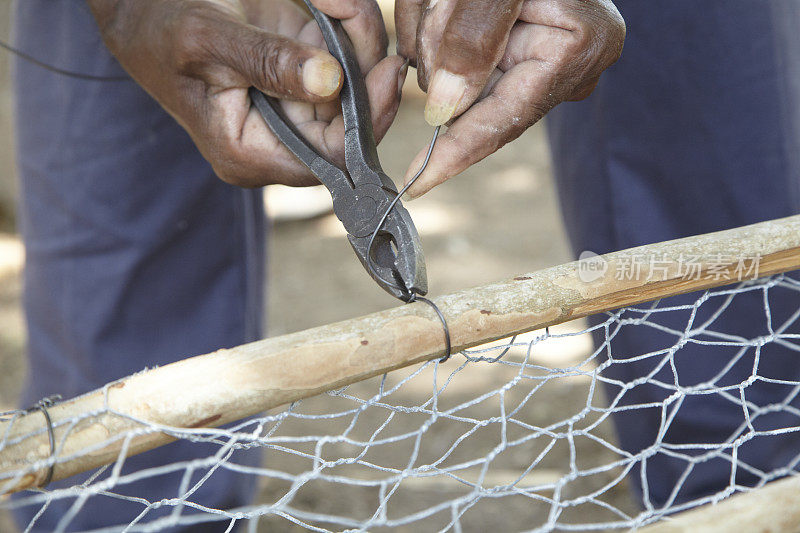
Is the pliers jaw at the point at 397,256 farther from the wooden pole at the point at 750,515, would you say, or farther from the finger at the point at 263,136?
the wooden pole at the point at 750,515

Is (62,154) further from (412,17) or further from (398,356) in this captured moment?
(398,356)

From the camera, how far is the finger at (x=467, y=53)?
0.76 m

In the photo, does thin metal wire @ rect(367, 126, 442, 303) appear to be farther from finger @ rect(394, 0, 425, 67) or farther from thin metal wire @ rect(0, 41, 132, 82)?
thin metal wire @ rect(0, 41, 132, 82)

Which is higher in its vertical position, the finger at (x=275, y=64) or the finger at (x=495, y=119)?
the finger at (x=275, y=64)

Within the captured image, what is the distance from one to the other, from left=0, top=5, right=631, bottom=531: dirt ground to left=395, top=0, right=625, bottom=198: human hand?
1161 mm

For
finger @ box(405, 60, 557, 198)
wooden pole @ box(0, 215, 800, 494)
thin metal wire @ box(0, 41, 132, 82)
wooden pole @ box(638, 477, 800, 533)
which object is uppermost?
thin metal wire @ box(0, 41, 132, 82)

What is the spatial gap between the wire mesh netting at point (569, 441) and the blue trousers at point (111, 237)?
0.17 m

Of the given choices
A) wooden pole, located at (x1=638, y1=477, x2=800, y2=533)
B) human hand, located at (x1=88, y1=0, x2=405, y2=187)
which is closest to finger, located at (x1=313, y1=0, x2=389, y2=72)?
human hand, located at (x1=88, y1=0, x2=405, y2=187)

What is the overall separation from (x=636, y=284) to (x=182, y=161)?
0.88 m

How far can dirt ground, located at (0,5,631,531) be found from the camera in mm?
2123

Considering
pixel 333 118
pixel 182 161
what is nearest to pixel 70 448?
pixel 333 118

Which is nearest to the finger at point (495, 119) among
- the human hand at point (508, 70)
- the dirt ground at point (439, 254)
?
the human hand at point (508, 70)

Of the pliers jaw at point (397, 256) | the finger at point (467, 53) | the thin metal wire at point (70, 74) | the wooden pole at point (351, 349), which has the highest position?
the thin metal wire at point (70, 74)

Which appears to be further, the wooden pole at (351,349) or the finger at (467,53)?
the finger at (467,53)
